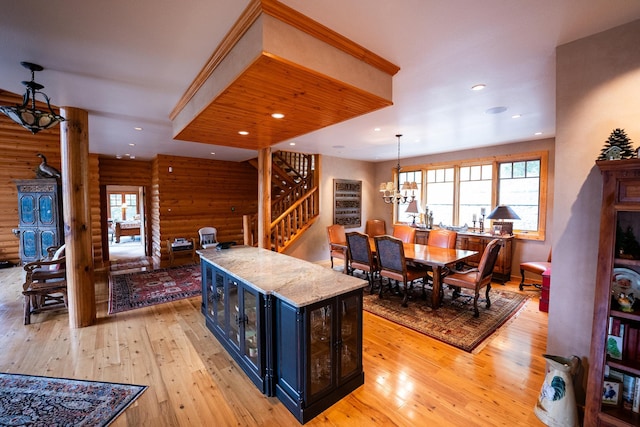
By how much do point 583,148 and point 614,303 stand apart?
3.42ft

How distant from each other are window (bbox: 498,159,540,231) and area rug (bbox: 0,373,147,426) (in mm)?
6431

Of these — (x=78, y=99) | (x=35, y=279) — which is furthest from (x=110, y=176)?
(x=78, y=99)

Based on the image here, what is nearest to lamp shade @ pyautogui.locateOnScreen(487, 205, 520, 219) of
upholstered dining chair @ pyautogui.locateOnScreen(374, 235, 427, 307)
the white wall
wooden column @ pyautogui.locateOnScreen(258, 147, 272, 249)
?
upholstered dining chair @ pyautogui.locateOnScreen(374, 235, 427, 307)

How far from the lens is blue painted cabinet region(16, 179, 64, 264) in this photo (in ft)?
18.1

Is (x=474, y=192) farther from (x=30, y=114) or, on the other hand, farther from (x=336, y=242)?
(x=30, y=114)

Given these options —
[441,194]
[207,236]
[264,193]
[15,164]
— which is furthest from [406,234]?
[15,164]

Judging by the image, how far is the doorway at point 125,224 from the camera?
8.05 meters

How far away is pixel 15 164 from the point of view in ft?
18.9

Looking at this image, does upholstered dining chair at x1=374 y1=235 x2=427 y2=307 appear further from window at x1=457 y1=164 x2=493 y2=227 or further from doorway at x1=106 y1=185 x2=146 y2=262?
doorway at x1=106 y1=185 x2=146 y2=262

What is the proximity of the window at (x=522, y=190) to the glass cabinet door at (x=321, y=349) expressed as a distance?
5043 millimetres

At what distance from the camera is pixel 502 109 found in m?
3.30

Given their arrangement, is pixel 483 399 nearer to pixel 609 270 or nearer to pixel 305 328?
pixel 609 270

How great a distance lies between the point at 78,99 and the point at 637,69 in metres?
4.83

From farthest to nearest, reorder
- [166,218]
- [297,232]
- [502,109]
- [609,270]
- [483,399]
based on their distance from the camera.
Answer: [166,218] → [297,232] → [502,109] → [483,399] → [609,270]
